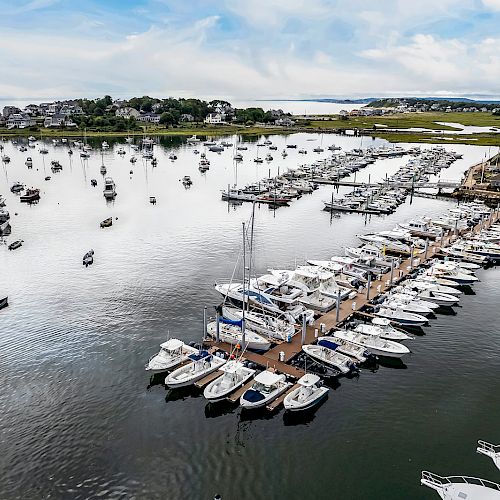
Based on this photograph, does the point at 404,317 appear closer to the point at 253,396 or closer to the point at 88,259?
Result: the point at 253,396

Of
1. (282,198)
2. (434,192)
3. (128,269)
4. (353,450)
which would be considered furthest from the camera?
(434,192)

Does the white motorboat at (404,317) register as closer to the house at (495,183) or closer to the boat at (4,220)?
the boat at (4,220)

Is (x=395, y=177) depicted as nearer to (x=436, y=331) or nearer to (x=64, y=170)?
(x=436, y=331)

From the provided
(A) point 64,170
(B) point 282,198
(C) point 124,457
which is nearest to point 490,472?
(C) point 124,457

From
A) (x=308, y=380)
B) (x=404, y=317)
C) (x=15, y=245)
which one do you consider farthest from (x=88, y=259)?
(x=404, y=317)

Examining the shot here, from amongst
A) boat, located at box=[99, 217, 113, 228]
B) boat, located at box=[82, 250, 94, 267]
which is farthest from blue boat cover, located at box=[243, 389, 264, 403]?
boat, located at box=[99, 217, 113, 228]
